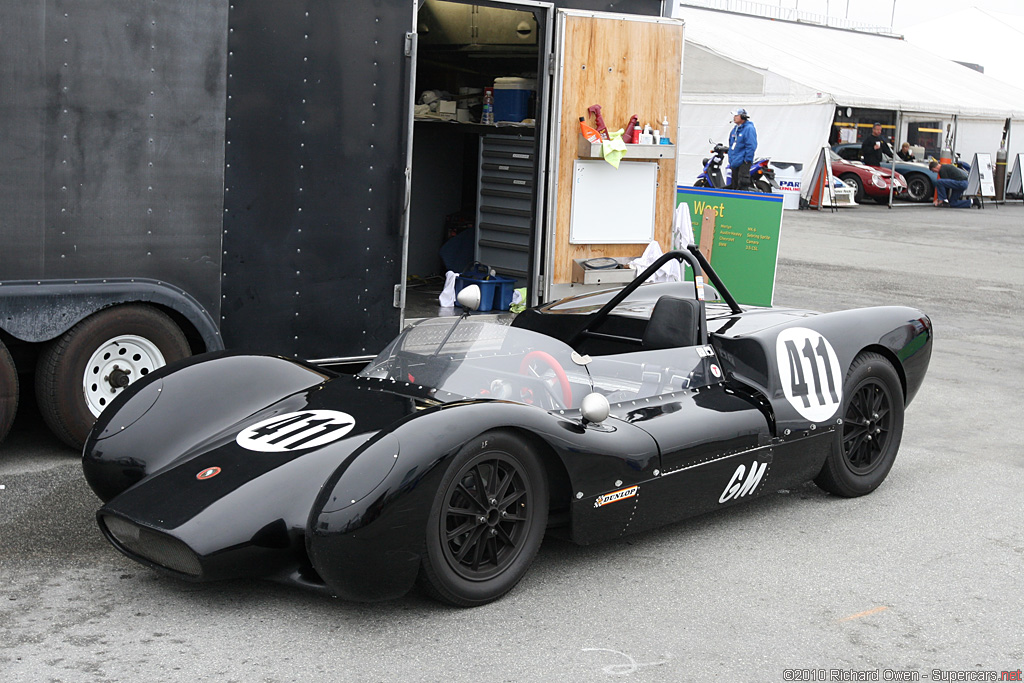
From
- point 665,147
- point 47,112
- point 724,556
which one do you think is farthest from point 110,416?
point 665,147

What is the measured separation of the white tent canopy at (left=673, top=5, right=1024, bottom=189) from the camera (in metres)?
26.2

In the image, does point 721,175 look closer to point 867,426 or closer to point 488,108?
point 488,108

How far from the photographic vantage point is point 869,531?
17.1 feet

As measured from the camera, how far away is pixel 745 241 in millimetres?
11102

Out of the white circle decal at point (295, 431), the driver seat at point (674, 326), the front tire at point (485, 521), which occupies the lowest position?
the front tire at point (485, 521)

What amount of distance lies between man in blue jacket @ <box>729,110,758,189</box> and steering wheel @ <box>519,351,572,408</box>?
14218 mm

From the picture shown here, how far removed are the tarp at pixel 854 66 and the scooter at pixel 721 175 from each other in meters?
4.52

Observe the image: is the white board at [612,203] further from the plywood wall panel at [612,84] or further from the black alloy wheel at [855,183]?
the black alloy wheel at [855,183]

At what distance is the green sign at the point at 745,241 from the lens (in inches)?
430

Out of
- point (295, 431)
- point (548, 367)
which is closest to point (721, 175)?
point (548, 367)

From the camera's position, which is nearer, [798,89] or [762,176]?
[762,176]

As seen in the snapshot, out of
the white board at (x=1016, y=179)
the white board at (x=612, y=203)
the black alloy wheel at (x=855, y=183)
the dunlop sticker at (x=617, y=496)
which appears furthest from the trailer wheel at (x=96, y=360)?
the white board at (x=1016, y=179)

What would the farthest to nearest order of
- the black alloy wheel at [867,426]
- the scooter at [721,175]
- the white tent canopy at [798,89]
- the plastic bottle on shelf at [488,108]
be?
the white tent canopy at [798,89] < the scooter at [721,175] < the plastic bottle on shelf at [488,108] < the black alloy wheel at [867,426]

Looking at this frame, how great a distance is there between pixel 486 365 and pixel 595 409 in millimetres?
639
